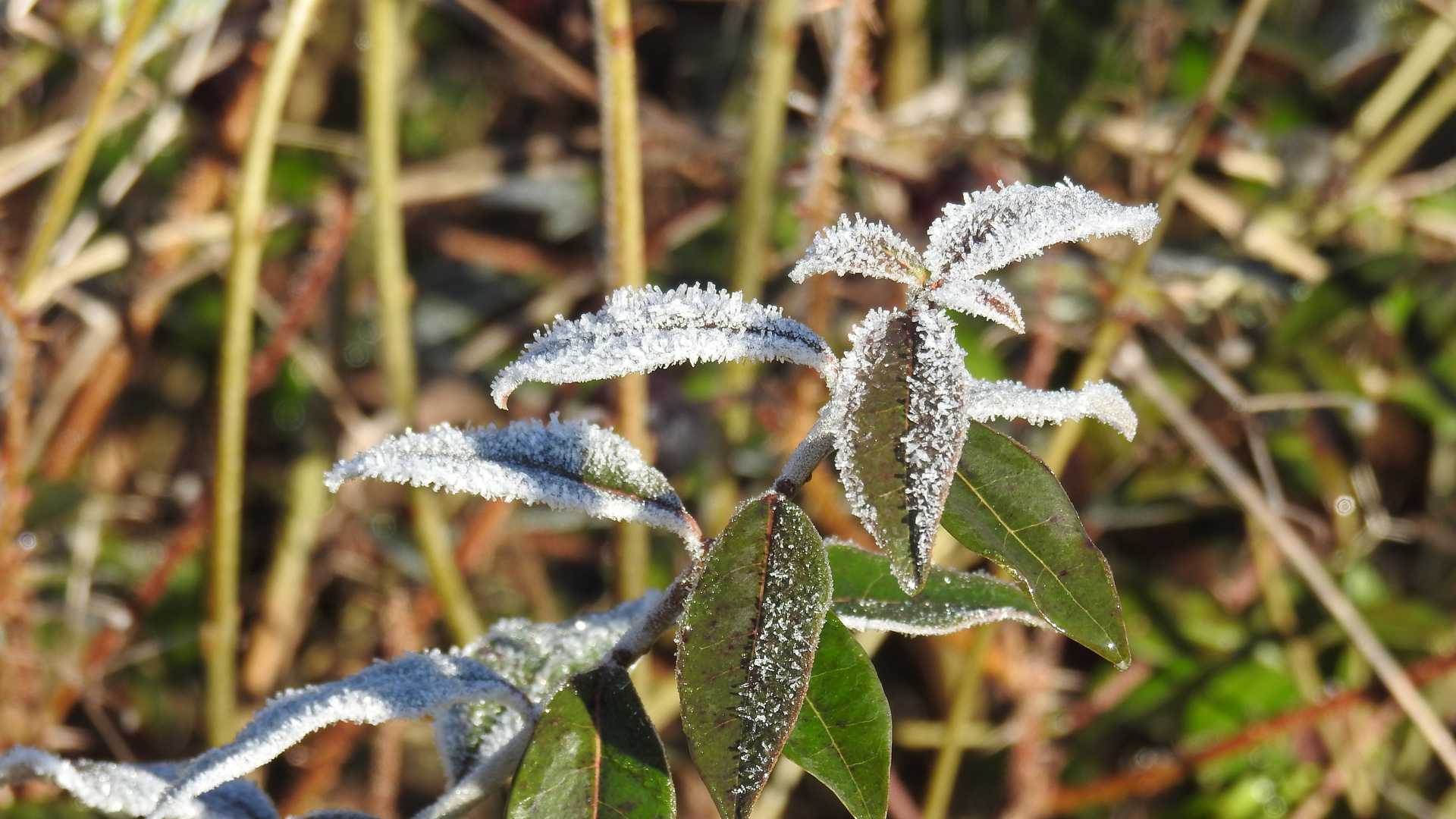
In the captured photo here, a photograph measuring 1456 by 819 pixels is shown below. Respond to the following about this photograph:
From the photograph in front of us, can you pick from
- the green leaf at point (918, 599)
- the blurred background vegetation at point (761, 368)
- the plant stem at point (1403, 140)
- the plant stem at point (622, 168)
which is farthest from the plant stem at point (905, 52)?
the green leaf at point (918, 599)

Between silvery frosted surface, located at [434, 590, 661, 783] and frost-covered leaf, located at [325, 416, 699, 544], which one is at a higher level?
frost-covered leaf, located at [325, 416, 699, 544]

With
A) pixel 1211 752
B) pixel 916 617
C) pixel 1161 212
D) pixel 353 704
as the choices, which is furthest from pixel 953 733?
pixel 353 704

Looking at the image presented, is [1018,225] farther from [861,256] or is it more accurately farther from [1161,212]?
[1161,212]

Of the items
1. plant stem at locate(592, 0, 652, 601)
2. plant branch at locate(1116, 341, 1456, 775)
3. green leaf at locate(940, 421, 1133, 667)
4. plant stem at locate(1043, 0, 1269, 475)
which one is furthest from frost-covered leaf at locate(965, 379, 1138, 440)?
plant branch at locate(1116, 341, 1456, 775)

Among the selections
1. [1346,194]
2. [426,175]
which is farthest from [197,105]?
[1346,194]

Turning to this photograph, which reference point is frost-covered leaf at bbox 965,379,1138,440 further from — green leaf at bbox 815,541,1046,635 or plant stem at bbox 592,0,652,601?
plant stem at bbox 592,0,652,601

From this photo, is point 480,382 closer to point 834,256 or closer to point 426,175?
point 426,175
